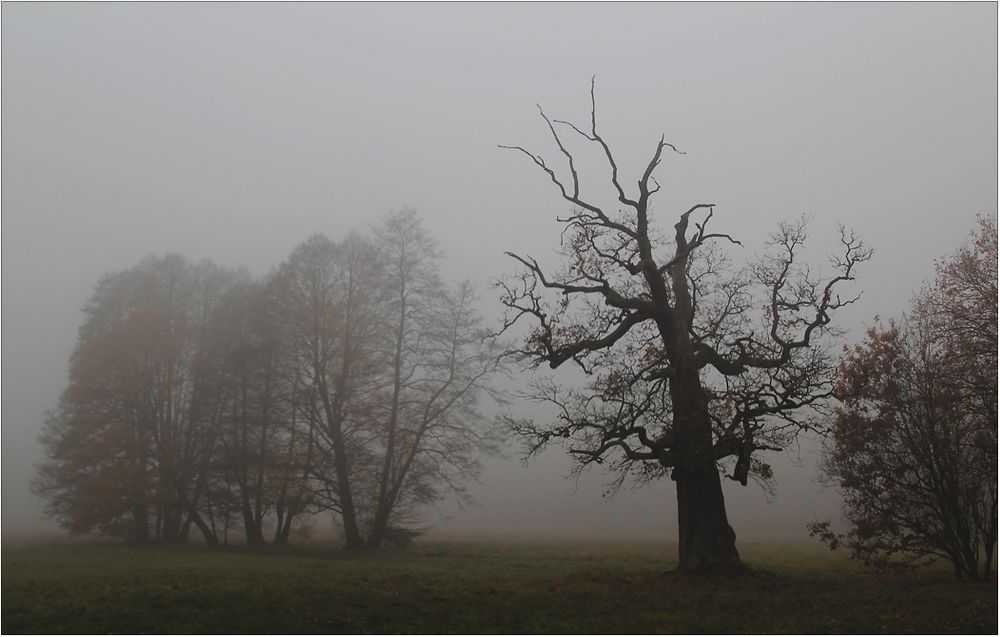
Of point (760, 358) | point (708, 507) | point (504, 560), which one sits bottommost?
point (504, 560)

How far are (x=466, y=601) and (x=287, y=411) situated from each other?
1970 centimetres

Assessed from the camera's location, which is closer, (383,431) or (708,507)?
(708,507)

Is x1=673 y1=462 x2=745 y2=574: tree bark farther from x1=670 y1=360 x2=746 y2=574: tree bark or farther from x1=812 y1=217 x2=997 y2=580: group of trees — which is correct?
x1=812 y1=217 x2=997 y2=580: group of trees

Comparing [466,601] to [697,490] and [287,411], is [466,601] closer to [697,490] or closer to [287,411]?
[697,490]

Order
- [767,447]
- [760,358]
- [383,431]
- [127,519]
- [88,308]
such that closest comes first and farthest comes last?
[767,447]
[760,358]
[383,431]
[127,519]
[88,308]

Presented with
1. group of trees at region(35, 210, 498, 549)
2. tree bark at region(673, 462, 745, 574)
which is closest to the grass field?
tree bark at region(673, 462, 745, 574)

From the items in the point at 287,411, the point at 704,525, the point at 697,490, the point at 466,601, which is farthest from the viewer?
the point at 287,411

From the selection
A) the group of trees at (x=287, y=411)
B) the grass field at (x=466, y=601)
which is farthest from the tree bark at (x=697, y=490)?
the group of trees at (x=287, y=411)

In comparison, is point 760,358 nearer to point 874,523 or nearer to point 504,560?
point 874,523

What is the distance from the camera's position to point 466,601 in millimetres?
14102

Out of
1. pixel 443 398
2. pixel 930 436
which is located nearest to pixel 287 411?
pixel 443 398

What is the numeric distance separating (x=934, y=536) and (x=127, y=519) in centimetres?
3282

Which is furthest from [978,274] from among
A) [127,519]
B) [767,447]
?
[127,519]

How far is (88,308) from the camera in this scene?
1462 inches
